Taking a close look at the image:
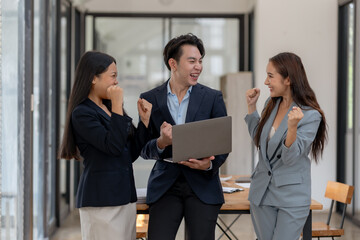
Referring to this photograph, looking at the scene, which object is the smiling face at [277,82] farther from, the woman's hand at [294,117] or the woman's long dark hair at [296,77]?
the woman's hand at [294,117]

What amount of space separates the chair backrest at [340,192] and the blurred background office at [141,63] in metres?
2.38

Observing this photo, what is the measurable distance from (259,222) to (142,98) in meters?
0.98

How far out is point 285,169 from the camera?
297 centimetres

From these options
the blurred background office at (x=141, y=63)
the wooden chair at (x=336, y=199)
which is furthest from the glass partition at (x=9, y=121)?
the wooden chair at (x=336, y=199)

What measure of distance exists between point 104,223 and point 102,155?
0.35m

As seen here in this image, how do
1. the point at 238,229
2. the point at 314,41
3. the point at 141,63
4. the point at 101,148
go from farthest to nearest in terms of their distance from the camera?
the point at 141,63 < the point at 314,41 < the point at 238,229 < the point at 101,148

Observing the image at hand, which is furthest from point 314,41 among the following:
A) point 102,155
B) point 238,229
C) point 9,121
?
point 102,155

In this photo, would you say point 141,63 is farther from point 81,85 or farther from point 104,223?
point 104,223

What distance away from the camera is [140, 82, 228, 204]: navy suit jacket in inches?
113

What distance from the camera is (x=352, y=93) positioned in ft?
23.1

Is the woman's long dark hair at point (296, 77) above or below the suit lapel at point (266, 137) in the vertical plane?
above

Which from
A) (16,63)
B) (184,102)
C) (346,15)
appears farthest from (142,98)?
(346,15)

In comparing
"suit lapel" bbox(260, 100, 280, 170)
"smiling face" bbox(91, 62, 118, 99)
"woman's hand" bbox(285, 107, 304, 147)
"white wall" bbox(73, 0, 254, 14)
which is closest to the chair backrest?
"suit lapel" bbox(260, 100, 280, 170)

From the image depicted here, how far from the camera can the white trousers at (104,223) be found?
2717 millimetres
